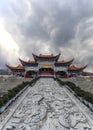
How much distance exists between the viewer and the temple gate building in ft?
149

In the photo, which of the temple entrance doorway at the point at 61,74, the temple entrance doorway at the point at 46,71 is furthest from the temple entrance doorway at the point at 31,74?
the temple entrance doorway at the point at 61,74

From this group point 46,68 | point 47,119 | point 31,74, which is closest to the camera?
point 47,119

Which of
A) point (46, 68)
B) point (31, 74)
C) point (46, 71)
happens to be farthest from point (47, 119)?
point (31, 74)

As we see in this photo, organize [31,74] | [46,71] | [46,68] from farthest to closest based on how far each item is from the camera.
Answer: [31,74] < [46,71] < [46,68]

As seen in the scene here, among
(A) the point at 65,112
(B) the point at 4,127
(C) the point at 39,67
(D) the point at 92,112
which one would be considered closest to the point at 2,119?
(B) the point at 4,127

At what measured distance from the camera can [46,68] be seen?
46781 mm

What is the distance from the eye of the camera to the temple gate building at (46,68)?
149ft

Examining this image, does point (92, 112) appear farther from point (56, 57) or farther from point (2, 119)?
point (56, 57)

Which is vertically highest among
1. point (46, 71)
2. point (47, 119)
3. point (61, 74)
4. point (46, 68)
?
point (46, 68)

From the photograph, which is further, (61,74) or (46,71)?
(61,74)

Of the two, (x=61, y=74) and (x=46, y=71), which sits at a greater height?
(x=46, y=71)

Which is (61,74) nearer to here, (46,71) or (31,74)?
(46,71)

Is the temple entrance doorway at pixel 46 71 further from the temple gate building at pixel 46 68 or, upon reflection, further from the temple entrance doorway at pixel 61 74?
the temple entrance doorway at pixel 61 74

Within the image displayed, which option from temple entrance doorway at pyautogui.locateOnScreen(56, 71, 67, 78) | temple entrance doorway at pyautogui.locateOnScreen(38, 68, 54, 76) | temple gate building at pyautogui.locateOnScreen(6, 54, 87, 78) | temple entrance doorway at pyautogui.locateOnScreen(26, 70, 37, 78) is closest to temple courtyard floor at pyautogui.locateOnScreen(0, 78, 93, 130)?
temple gate building at pyautogui.locateOnScreen(6, 54, 87, 78)
